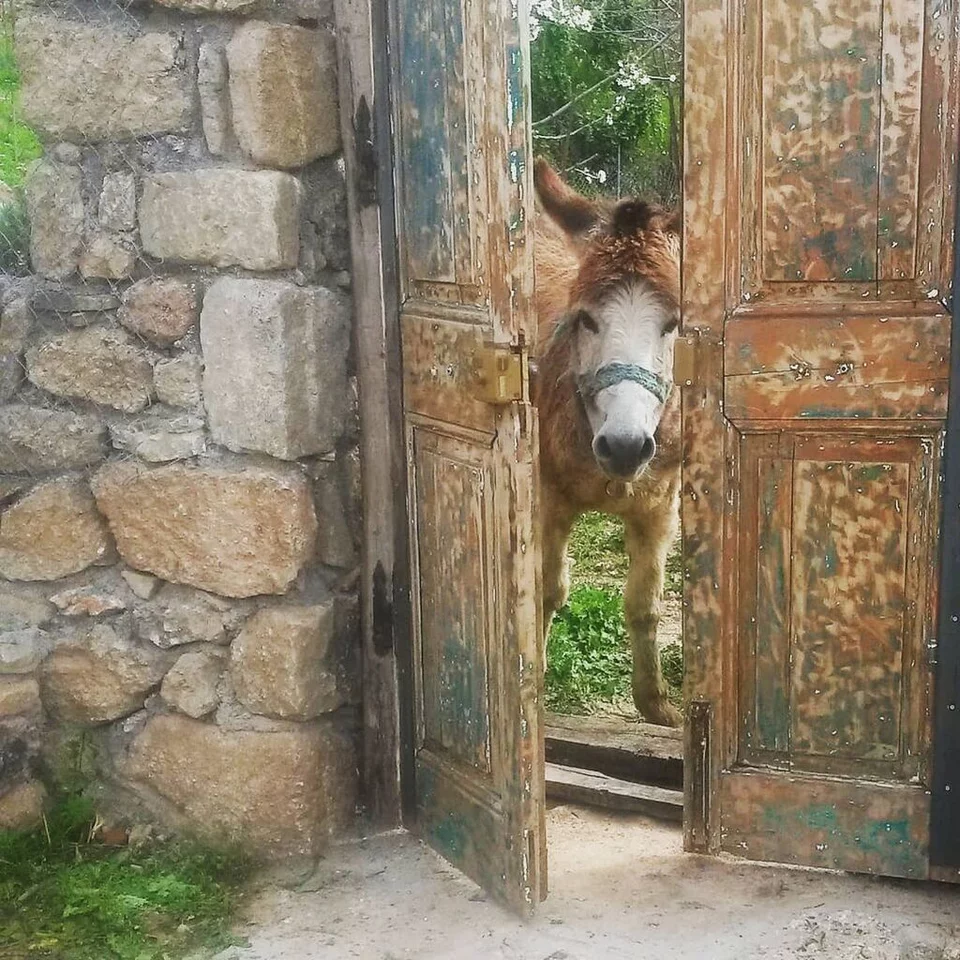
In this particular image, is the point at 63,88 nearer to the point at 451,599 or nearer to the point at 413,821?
the point at 451,599

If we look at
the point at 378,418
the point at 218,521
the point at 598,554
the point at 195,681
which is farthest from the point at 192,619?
the point at 598,554

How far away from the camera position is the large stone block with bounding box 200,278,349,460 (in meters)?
2.56

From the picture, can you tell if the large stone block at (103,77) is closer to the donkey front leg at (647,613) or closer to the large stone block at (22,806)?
the large stone block at (22,806)

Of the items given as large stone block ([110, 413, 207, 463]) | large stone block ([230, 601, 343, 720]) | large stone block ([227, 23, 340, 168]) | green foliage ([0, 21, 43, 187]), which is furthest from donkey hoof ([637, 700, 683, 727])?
green foliage ([0, 21, 43, 187])

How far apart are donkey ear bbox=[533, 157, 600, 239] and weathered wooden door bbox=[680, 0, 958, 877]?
1.45 m

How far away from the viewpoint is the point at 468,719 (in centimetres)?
267

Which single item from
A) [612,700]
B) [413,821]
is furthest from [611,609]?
[413,821]

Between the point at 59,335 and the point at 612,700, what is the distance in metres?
2.40

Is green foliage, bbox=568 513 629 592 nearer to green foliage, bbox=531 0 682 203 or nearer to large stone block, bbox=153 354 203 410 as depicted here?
green foliage, bbox=531 0 682 203

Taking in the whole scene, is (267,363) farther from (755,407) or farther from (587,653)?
(587,653)

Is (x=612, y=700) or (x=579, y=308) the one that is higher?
(x=579, y=308)

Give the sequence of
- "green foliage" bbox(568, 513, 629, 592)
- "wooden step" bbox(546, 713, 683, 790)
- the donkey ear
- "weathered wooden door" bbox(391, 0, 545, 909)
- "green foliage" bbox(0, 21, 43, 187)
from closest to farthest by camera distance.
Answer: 1. "weathered wooden door" bbox(391, 0, 545, 909)
2. "green foliage" bbox(0, 21, 43, 187)
3. "wooden step" bbox(546, 713, 683, 790)
4. the donkey ear
5. "green foliage" bbox(568, 513, 629, 592)

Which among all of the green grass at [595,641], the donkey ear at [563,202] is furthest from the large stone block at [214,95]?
the green grass at [595,641]

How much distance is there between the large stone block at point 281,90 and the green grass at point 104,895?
167 centimetres
